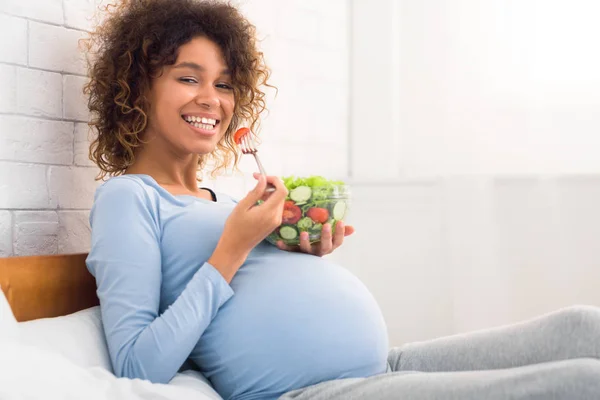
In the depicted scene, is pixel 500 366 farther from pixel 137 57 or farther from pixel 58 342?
pixel 137 57

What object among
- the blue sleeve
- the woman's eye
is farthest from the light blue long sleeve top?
the woman's eye

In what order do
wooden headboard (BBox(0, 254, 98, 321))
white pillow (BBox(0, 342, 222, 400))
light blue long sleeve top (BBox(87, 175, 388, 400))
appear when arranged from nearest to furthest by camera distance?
white pillow (BBox(0, 342, 222, 400)), light blue long sleeve top (BBox(87, 175, 388, 400)), wooden headboard (BBox(0, 254, 98, 321))

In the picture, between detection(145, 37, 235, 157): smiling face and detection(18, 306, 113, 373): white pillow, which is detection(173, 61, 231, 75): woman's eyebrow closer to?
detection(145, 37, 235, 157): smiling face

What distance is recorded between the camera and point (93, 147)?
1.50 metres

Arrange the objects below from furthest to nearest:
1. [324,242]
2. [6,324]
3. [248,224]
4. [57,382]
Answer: [324,242], [248,224], [6,324], [57,382]

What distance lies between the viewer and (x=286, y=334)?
113cm

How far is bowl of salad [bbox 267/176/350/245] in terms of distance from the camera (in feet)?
3.81

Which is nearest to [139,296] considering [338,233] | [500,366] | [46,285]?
[46,285]

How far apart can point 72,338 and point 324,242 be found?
1.43 ft

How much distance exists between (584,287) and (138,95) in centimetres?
134

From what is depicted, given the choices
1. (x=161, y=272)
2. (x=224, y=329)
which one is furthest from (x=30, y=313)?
(x=224, y=329)

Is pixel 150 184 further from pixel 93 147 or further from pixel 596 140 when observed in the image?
pixel 596 140

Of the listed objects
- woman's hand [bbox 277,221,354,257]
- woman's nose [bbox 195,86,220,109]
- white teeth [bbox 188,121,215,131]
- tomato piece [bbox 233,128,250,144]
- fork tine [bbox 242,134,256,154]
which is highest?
woman's nose [bbox 195,86,220,109]

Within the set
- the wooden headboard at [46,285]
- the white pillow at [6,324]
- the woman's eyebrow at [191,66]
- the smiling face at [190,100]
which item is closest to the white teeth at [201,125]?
the smiling face at [190,100]
